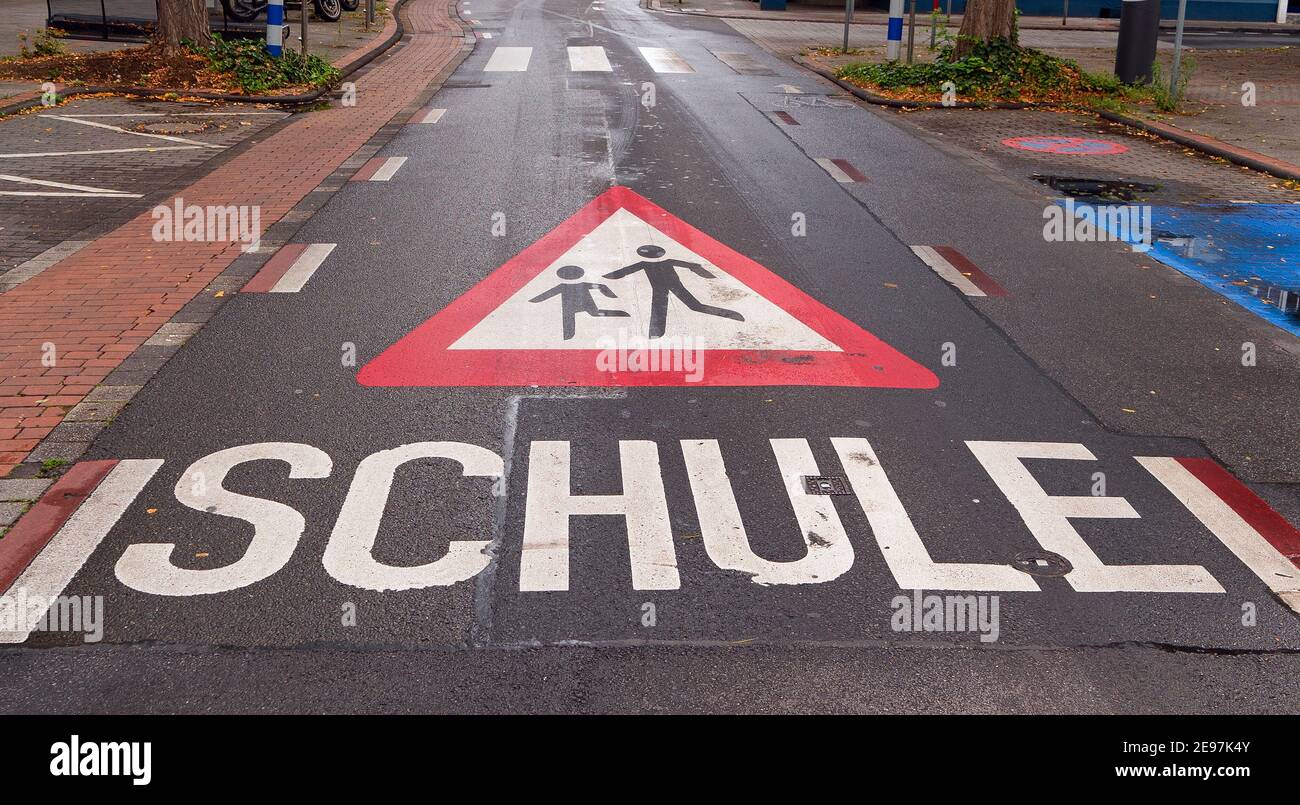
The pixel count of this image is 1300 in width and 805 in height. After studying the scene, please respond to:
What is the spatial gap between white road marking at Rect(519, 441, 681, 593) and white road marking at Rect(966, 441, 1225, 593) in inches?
63.1

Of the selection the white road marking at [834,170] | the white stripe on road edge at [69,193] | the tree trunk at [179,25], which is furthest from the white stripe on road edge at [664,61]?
the white stripe on road edge at [69,193]

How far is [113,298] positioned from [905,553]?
5.88 metres

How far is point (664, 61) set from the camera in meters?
23.2

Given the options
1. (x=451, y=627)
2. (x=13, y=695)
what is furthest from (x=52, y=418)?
(x=451, y=627)

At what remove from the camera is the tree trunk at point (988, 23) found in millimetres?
19750

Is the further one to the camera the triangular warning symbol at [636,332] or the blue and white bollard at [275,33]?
the blue and white bollard at [275,33]

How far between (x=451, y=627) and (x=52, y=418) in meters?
3.07

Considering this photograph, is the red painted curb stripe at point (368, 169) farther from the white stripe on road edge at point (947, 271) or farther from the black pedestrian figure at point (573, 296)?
the white stripe on road edge at point (947, 271)

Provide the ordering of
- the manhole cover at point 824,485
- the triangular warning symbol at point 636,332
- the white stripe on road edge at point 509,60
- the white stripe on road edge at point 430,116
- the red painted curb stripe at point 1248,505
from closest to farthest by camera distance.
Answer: the red painted curb stripe at point 1248,505, the manhole cover at point 824,485, the triangular warning symbol at point 636,332, the white stripe on road edge at point 430,116, the white stripe on road edge at point 509,60

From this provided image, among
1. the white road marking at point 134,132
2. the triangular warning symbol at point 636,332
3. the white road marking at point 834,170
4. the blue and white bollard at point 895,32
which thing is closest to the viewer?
the triangular warning symbol at point 636,332

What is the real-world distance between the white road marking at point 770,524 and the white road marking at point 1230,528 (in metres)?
1.65

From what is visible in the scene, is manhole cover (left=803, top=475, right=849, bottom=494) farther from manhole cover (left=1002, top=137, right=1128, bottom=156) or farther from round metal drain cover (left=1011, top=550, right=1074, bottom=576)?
manhole cover (left=1002, top=137, right=1128, bottom=156)

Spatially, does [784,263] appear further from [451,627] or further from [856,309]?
[451,627]

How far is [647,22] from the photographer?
31250 mm
